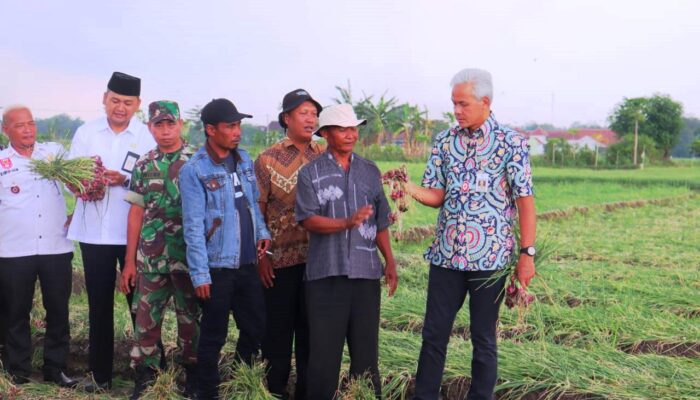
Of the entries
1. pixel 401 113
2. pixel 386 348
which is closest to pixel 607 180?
pixel 401 113

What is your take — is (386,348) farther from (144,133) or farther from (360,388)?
(144,133)

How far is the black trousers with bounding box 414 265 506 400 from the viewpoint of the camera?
3.29 meters

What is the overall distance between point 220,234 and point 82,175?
96cm

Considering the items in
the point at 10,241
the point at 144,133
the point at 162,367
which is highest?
the point at 144,133

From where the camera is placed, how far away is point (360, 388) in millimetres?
3355

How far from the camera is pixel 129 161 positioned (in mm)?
4059

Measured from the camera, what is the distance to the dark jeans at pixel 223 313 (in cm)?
354

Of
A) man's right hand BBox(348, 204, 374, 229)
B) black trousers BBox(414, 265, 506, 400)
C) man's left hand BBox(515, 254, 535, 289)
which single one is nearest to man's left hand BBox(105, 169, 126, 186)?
man's right hand BBox(348, 204, 374, 229)

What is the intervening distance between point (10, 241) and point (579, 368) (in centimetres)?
322

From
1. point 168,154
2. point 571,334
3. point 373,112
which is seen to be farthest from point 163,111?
point 373,112

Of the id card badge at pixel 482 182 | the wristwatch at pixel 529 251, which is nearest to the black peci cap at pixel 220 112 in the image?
the id card badge at pixel 482 182

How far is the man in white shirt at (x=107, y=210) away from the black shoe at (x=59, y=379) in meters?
0.14

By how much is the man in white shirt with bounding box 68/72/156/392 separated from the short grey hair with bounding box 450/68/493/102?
188 cm

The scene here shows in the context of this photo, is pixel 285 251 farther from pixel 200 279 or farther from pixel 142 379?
pixel 142 379
